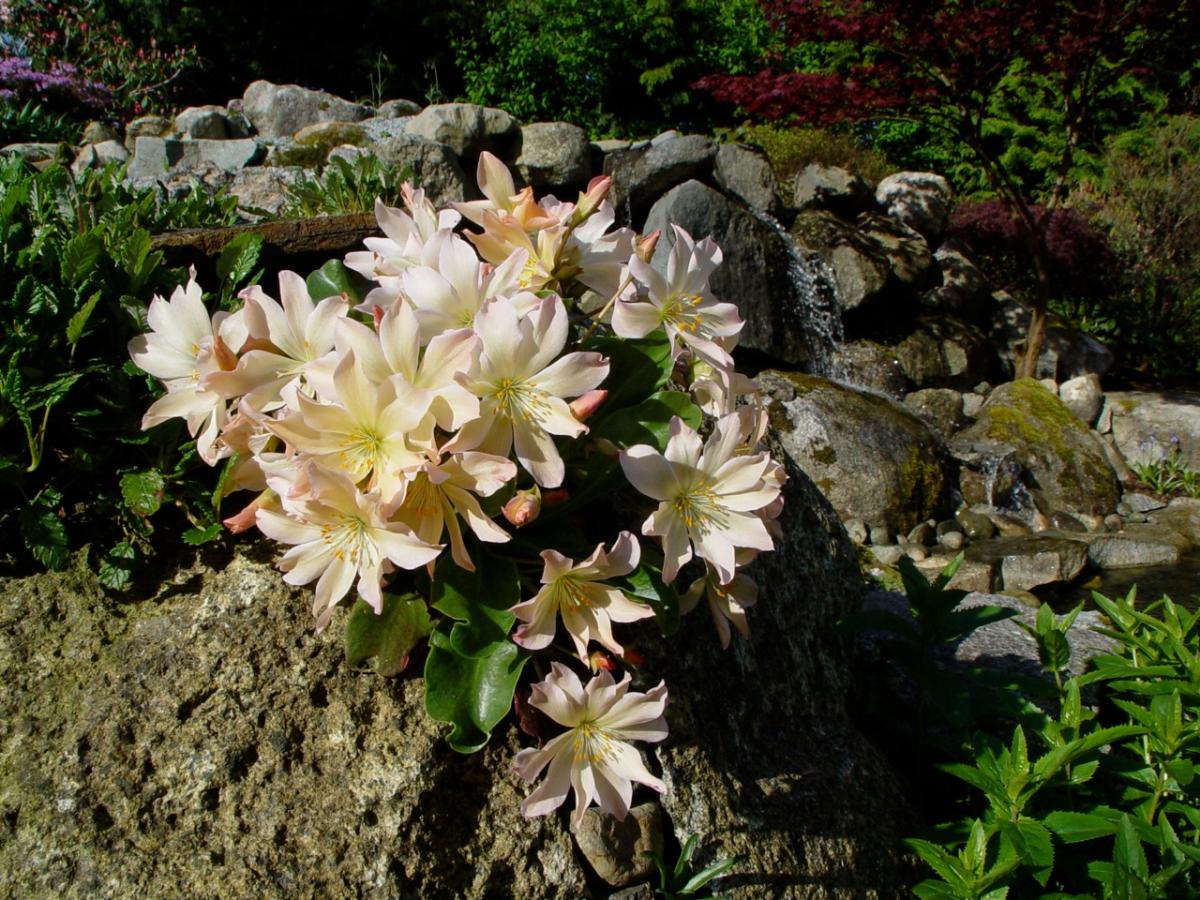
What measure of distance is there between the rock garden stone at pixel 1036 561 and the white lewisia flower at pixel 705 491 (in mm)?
5953

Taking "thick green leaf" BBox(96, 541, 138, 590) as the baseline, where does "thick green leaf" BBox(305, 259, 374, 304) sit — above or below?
above

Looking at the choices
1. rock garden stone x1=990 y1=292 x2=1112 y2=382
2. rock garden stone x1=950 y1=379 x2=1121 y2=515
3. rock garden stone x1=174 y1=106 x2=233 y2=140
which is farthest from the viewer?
rock garden stone x1=990 y1=292 x2=1112 y2=382

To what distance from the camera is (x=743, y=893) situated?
1.73 meters

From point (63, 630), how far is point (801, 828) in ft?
4.95

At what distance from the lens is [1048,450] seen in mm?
8656

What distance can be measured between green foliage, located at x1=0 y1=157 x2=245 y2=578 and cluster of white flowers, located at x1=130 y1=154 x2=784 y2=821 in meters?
A: 0.29

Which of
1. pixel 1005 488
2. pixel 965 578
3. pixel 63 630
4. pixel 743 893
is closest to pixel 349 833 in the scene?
pixel 63 630

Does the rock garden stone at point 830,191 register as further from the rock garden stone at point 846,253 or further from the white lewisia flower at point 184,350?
the white lewisia flower at point 184,350

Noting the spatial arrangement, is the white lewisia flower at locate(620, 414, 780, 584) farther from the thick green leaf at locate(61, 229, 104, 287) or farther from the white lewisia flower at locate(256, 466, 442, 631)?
the thick green leaf at locate(61, 229, 104, 287)

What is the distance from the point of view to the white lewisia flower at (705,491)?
1411mm

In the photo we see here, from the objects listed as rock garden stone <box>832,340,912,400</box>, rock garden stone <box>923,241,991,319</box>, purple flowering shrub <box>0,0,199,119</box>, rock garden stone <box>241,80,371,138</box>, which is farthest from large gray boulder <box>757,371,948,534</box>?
purple flowering shrub <box>0,0,199,119</box>

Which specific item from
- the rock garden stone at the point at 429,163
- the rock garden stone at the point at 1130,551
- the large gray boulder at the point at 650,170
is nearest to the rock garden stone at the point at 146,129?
the rock garden stone at the point at 429,163

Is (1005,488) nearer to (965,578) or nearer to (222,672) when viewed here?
(965,578)

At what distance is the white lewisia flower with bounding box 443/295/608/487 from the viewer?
1336mm
